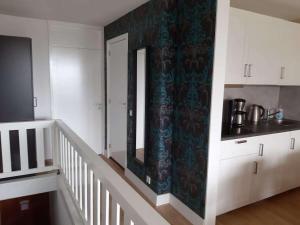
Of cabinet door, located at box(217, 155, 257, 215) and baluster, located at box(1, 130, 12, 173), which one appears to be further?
baluster, located at box(1, 130, 12, 173)

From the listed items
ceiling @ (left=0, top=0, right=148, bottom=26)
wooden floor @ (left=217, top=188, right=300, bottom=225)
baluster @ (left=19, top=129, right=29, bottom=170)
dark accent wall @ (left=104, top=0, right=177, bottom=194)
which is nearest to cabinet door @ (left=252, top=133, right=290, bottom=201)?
wooden floor @ (left=217, top=188, right=300, bottom=225)

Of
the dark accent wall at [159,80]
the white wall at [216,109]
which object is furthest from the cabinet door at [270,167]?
the dark accent wall at [159,80]

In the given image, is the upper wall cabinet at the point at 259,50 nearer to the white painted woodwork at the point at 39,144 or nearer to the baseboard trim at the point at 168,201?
the baseboard trim at the point at 168,201

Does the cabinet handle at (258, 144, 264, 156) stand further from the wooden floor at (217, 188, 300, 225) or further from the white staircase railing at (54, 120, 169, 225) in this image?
the white staircase railing at (54, 120, 169, 225)

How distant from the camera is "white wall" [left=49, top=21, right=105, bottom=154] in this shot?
3.52m

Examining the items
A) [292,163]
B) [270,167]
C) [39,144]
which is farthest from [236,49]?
[39,144]

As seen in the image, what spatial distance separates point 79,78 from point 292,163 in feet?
10.8

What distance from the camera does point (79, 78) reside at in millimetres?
3721

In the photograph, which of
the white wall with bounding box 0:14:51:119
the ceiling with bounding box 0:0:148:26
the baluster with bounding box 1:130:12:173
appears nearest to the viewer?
the baluster with bounding box 1:130:12:173

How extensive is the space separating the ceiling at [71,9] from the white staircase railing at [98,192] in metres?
1.41

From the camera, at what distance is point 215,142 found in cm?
203

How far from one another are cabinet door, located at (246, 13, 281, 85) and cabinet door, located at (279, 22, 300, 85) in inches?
4.0

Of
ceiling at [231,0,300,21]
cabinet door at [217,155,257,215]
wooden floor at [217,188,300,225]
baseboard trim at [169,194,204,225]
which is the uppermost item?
ceiling at [231,0,300,21]

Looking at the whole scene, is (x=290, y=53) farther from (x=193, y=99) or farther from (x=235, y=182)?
(x=235, y=182)
